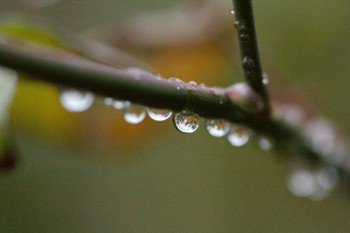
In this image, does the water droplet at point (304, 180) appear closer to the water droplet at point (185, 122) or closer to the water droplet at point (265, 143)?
the water droplet at point (265, 143)


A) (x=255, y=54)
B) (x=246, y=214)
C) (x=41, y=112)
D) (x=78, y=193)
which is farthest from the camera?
(x=78, y=193)

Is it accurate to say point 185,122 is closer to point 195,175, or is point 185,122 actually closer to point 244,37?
point 244,37

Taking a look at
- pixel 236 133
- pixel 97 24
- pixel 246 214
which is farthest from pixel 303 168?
pixel 97 24

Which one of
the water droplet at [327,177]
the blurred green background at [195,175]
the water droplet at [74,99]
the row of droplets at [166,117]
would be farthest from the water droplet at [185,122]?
the blurred green background at [195,175]

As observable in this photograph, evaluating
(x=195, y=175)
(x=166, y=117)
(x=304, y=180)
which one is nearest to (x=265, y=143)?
(x=166, y=117)

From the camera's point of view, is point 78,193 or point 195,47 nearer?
point 195,47

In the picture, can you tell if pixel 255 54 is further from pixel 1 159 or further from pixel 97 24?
pixel 97 24

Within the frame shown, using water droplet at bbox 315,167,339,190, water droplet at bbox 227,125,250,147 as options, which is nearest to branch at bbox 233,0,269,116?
water droplet at bbox 227,125,250,147
